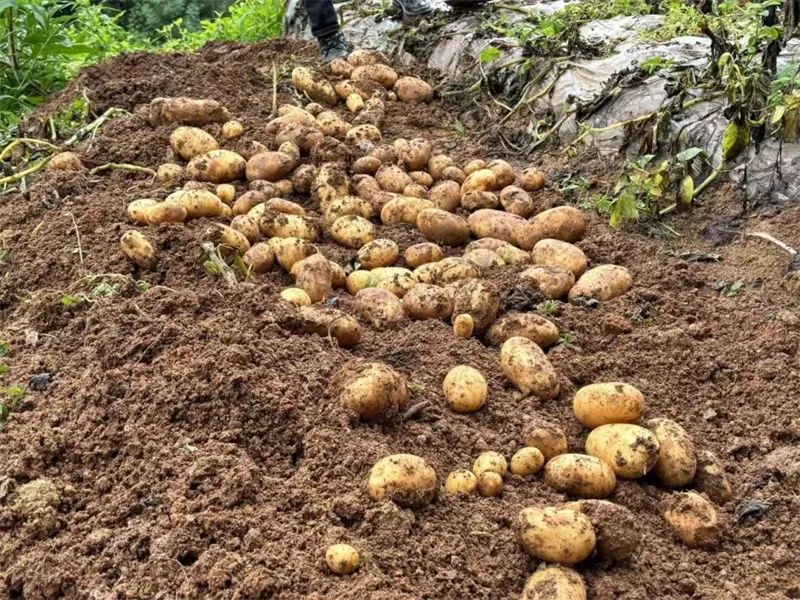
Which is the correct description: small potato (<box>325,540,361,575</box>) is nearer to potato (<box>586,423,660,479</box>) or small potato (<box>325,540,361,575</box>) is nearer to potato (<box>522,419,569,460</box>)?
potato (<box>522,419,569,460</box>)

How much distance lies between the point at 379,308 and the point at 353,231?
1.87 feet

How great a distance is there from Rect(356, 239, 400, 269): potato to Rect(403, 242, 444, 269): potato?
0.06 m

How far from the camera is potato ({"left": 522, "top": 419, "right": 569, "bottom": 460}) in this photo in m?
1.96

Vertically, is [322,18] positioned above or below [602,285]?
above

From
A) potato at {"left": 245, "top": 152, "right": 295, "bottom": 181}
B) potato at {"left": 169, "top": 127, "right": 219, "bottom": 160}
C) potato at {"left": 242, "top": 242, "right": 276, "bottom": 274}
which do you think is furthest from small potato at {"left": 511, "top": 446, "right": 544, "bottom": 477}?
potato at {"left": 169, "top": 127, "right": 219, "bottom": 160}

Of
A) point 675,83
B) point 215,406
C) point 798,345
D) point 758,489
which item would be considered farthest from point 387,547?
point 675,83

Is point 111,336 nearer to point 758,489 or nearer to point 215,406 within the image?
point 215,406

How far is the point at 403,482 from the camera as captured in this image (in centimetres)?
175

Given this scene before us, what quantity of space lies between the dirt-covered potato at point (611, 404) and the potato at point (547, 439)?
0.12 m

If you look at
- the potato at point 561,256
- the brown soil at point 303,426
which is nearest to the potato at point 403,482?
the brown soil at point 303,426

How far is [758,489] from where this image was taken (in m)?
1.91

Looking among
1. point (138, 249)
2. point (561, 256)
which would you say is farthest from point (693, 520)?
point (138, 249)

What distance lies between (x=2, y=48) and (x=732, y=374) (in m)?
4.15

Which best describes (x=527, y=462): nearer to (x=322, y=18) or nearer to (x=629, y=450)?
(x=629, y=450)
